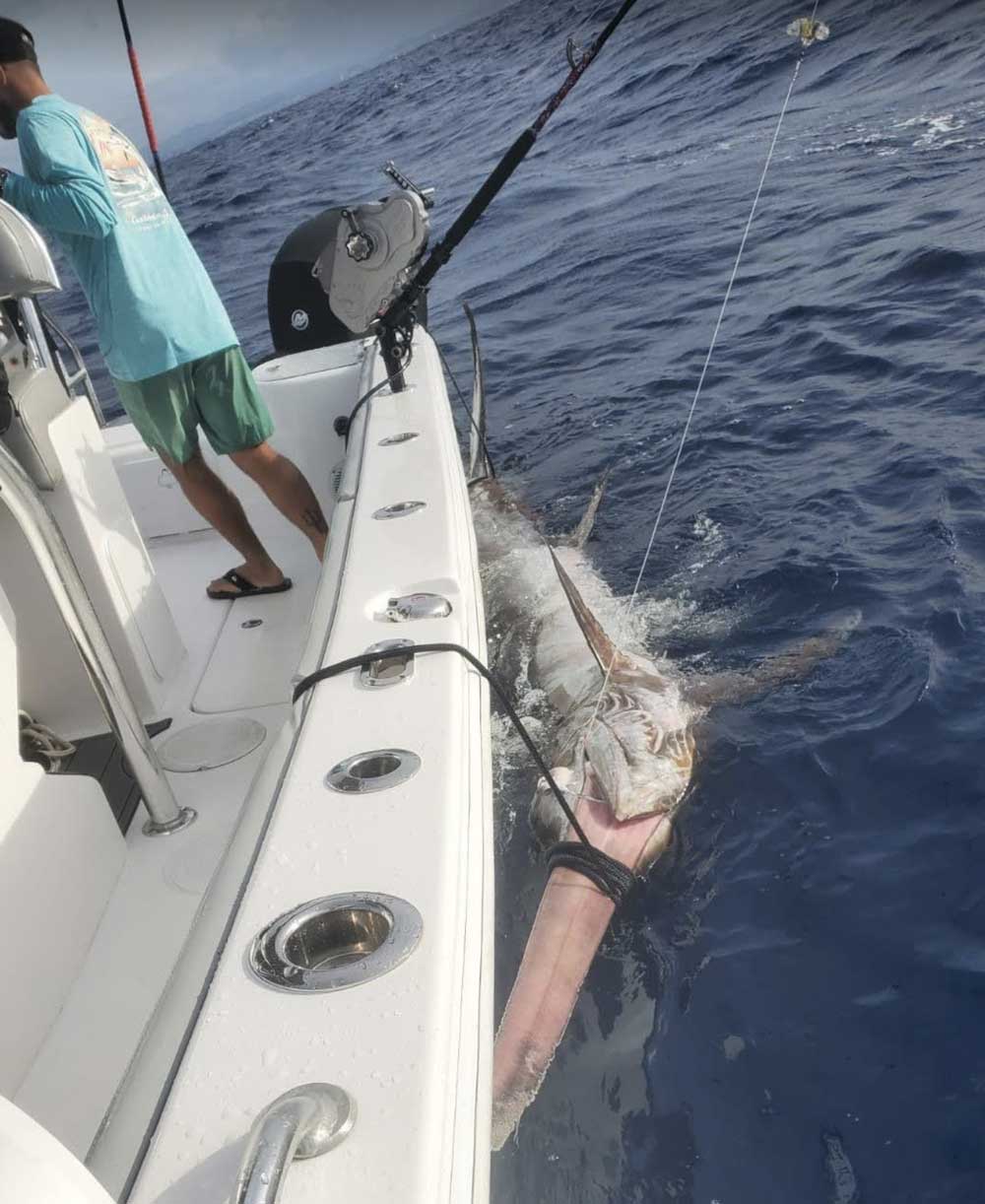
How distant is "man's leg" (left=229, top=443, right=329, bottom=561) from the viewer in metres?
3.25

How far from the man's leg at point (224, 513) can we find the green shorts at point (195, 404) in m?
0.06

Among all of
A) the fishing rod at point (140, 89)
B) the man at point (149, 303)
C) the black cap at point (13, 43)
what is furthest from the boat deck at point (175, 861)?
the fishing rod at point (140, 89)

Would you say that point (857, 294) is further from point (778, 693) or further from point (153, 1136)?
point (153, 1136)

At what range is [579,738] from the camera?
9.82 feet

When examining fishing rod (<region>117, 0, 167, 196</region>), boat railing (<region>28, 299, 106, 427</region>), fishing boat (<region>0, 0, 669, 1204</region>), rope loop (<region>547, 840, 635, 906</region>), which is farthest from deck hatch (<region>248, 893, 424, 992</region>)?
fishing rod (<region>117, 0, 167, 196</region>)

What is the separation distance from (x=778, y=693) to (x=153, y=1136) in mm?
2392

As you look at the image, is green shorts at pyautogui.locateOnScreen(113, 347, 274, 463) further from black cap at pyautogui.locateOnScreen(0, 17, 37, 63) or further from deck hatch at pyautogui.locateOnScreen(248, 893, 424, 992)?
deck hatch at pyautogui.locateOnScreen(248, 893, 424, 992)

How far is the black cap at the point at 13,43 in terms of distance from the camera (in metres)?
2.54

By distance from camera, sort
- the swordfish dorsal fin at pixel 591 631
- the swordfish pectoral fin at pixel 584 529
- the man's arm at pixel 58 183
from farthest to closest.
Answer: the swordfish pectoral fin at pixel 584 529 < the swordfish dorsal fin at pixel 591 631 < the man's arm at pixel 58 183

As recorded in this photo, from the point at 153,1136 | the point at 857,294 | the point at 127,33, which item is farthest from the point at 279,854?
the point at 857,294

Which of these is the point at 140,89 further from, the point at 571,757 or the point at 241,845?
the point at 241,845

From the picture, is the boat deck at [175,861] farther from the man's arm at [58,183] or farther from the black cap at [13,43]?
the black cap at [13,43]

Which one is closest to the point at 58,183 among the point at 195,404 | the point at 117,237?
the point at 117,237

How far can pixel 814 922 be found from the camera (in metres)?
2.38
